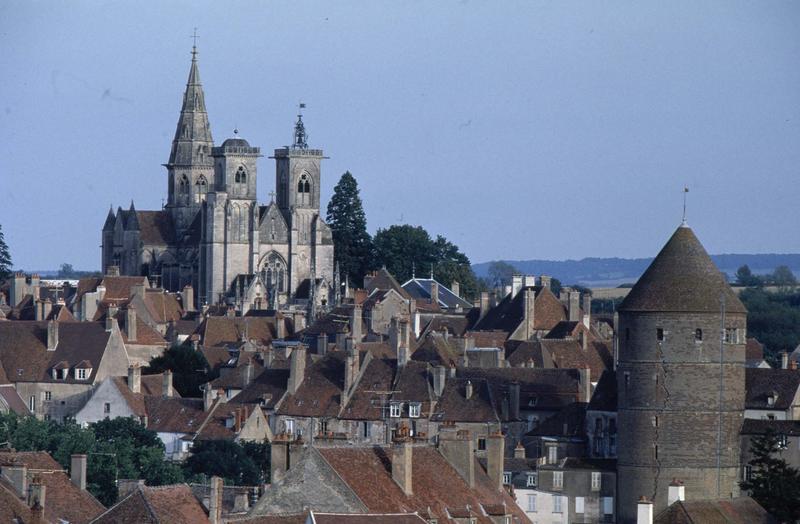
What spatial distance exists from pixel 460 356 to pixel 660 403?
26431 mm

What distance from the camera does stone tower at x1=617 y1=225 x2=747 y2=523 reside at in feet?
262

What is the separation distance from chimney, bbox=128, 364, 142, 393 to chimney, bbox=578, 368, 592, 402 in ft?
65.9

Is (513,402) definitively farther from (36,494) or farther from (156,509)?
(156,509)

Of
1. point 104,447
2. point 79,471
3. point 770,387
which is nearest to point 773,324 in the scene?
point 770,387

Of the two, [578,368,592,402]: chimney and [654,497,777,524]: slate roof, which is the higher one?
[578,368,592,402]: chimney

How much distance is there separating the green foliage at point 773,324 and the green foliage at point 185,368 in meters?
40.6

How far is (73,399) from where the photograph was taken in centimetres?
11300

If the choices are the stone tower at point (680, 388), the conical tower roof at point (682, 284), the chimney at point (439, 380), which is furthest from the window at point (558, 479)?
the chimney at point (439, 380)

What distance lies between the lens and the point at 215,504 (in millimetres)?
55375

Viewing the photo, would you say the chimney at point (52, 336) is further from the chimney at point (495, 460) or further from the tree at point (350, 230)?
the tree at point (350, 230)

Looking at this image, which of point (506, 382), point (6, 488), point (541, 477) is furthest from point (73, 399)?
point (6, 488)

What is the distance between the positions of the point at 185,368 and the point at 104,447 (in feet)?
116

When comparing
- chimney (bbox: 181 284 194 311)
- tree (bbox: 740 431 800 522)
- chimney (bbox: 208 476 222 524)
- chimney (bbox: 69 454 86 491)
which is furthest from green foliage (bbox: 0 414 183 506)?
chimney (bbox: 181 284 194 311)

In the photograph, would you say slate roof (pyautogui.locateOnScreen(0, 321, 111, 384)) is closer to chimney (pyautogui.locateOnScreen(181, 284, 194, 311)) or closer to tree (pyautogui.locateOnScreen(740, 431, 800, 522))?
tree (pyautogui.locateOnScreen(740, 431, 800, 522))
